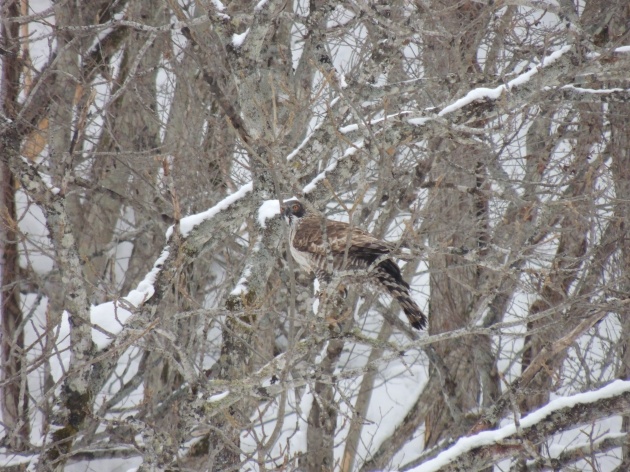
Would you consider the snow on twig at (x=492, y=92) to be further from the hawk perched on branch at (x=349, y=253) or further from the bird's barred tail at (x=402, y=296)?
the bird's barred tail at (x=402, y=296)

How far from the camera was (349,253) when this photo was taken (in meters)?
4.90

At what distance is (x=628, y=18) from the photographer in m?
6.86

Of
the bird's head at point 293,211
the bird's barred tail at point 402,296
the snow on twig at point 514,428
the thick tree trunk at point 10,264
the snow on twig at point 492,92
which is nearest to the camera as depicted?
the snow on twig at point 514,428

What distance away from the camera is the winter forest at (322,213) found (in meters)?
3.67

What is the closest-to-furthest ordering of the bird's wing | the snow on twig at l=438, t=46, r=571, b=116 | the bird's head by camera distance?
the snow on twig at l=438, t=46, r=571, b=116 → the bird's wing → the bird's head

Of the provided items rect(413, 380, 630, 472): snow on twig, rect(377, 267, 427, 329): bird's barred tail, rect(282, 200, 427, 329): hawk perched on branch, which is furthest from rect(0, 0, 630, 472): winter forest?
rect(377, 267, 427, 329): bird's barred tail

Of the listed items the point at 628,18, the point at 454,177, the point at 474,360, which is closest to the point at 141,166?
the point at 454,177

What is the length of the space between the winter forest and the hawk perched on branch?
0.28 m

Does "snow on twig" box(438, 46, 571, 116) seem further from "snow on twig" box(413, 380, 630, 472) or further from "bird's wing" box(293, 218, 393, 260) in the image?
"snow on twig" box(413, 380, 630, 472)

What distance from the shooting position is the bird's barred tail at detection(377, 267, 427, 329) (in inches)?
181

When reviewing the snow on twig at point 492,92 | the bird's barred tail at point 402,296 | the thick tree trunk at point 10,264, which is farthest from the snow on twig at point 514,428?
the thick tree trunk at point 10,264

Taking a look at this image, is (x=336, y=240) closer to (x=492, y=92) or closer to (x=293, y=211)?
(x=293, y=211)

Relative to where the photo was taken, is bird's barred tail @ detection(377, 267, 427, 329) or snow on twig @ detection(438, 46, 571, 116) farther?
bird's barred tail @ detection(377, 267, 427, 329)

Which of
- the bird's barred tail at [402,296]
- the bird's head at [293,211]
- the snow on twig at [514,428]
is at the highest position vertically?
the bird's head at [293,211]
